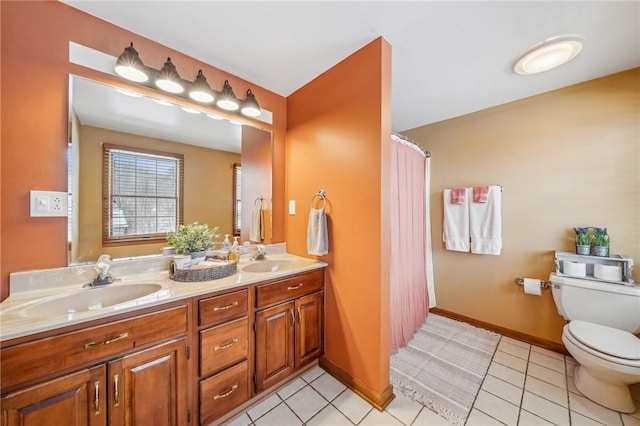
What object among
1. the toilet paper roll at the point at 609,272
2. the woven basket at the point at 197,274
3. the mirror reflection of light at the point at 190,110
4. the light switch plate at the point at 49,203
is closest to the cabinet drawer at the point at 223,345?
the woven basket at the point at 197,274

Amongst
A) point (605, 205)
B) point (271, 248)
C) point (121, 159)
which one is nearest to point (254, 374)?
point (271, 248)

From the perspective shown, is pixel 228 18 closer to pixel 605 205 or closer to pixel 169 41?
pixel 169 41

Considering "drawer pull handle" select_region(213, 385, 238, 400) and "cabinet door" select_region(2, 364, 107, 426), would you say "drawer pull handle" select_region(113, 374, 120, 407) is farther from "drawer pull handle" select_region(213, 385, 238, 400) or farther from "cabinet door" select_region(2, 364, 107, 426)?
"drawer pull handle" select_region(213, 385, 238, 400)

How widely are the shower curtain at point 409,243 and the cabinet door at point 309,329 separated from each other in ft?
2.09

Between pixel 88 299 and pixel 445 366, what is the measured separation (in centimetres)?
247

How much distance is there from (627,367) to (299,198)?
2.36m

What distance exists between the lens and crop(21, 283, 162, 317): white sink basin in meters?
1.06

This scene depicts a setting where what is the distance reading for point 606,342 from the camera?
1.45 m

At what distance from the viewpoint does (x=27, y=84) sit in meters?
1.18

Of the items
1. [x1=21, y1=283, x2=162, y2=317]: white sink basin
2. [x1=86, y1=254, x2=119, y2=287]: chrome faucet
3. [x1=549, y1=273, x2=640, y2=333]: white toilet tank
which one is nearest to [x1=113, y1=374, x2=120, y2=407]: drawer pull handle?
[x1=21, y1=283, x2=162, y2=317]: white sink basin

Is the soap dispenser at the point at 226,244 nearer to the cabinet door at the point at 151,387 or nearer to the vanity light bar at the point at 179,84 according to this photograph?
the cabinet door at the point at 151,387

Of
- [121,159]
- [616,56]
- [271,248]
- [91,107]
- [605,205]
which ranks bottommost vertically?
[271,248]

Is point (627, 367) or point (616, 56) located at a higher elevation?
point (616, 56)

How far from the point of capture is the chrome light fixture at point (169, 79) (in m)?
1.50
